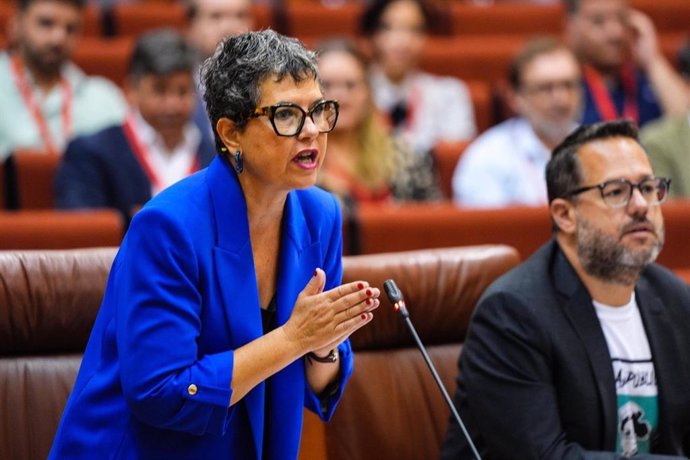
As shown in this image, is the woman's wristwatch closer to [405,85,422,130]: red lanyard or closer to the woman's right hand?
the woman's right hand

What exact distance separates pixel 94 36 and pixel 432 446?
84.9 inches

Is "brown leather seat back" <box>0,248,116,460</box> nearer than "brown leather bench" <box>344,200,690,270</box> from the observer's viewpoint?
Yes

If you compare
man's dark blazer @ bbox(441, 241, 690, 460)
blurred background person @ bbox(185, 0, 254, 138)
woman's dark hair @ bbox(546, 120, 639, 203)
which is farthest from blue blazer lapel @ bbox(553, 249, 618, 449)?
blurred background person @ bbox(185, 0, 254, 138)

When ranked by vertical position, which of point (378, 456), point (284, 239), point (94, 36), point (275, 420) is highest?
point (94, 36)

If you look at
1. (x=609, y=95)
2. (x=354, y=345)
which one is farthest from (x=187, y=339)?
(x=609, y=95)

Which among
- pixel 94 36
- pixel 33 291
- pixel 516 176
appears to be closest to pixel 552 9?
pixel 516 176

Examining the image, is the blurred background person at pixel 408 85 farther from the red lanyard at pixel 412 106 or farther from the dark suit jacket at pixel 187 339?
the dark suit jacket at pixel 187 339

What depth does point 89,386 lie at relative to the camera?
3.67ft

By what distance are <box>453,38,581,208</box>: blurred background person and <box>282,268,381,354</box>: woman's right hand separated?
5.11 ft

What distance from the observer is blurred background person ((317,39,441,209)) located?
2.48 meters

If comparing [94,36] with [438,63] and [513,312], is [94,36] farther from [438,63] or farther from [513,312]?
[513,312]

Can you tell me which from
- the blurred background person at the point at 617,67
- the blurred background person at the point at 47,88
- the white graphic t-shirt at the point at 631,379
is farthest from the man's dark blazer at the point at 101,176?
the blurred background person at the point at 617,67

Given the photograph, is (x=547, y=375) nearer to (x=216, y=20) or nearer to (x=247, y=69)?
(x=247, y=69)

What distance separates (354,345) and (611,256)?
0.38 meters
